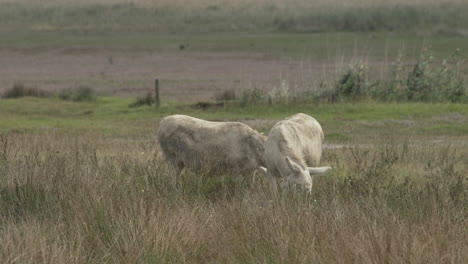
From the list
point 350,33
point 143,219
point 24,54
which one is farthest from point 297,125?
point 350,33

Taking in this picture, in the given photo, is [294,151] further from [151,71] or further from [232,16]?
[232,16]

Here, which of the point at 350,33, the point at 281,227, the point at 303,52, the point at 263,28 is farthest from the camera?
the point at 263,28

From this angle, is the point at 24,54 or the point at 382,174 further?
the point at 24,54

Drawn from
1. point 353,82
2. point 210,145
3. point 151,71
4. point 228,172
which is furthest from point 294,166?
point 151,71

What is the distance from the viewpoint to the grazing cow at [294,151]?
1087cm

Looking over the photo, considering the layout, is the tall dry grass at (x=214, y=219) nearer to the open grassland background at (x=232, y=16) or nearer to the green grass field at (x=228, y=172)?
the green grass field at (x=228, y=172)

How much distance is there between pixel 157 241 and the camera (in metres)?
8.95

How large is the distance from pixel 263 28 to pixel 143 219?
72640 millimetres

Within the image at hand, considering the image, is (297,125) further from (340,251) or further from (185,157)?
(340,251)

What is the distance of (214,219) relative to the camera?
9.77 m

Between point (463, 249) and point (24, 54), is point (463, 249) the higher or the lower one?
the higher one

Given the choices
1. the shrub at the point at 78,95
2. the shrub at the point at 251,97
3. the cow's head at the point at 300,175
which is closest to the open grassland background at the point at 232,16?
the shrub at the point at 78,95

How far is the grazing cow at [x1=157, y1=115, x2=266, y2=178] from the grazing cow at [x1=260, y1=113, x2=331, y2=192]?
0.54m

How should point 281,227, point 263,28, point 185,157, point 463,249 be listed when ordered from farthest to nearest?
point 263,28 < point 185,157 < point 281,227 < point 463,249
